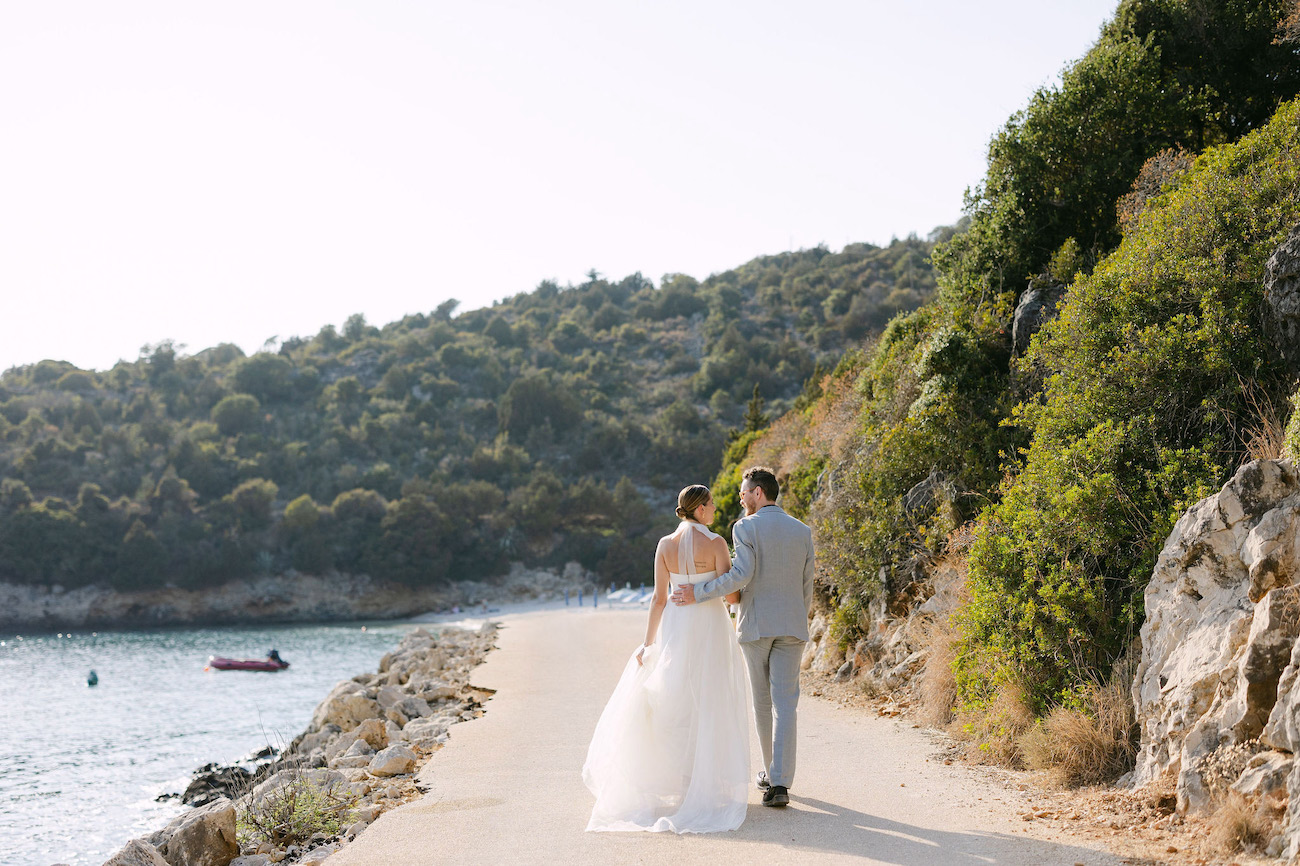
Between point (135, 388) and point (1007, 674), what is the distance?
100 m

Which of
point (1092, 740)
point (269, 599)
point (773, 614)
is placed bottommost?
point (269, 599)

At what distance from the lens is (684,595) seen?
6074mm

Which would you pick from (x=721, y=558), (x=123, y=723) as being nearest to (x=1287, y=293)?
(x=721, y=558)

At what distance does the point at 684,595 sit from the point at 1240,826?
3.21 m

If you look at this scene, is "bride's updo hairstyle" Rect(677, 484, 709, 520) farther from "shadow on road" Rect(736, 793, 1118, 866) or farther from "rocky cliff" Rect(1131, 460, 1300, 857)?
A: "rocky cliff" Rect(1131, 460, 1300, 857)

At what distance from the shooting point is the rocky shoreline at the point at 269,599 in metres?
66.2

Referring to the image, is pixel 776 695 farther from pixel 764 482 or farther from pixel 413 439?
pixel 413 439

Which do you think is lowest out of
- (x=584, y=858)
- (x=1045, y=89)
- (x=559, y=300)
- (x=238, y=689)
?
(x=238, y=689)

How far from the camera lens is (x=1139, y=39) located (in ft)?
43.9

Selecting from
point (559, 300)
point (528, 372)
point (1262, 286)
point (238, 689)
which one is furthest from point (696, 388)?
point (1262, 286)

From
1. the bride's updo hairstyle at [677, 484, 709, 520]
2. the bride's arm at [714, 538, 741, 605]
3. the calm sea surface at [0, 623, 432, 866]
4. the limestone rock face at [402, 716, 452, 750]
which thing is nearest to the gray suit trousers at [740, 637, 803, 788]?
the bride's arm at [714, 538, 741, 605]

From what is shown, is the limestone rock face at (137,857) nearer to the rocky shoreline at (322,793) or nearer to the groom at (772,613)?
the rocky shoreline at (322,793)

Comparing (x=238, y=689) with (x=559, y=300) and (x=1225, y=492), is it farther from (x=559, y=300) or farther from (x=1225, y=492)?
(x=559, y=300)

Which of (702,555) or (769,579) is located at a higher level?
(702,555)
